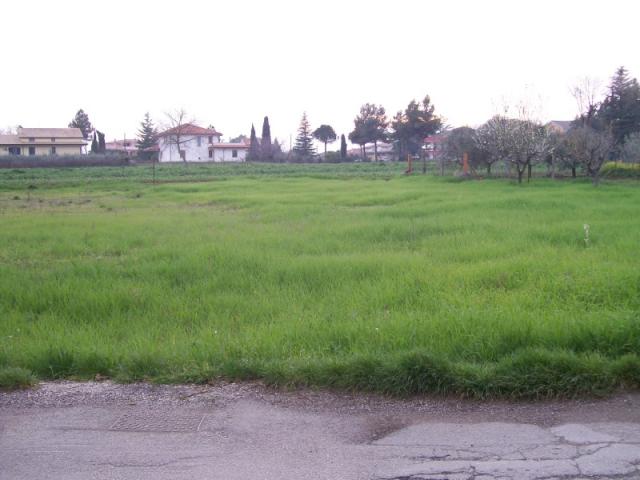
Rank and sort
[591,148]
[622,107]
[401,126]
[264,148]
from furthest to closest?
[264,148]
[401,126]
[622,107]
[591,148]

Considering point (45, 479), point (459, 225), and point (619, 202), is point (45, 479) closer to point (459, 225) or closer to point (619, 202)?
point (459, 225)

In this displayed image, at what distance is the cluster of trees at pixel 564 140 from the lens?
25258 mm

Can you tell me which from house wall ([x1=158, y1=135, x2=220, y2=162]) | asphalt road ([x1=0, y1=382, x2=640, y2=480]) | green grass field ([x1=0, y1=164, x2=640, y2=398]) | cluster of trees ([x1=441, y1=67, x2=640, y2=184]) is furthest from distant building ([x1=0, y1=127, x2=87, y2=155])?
asphalt road ([x1=0, y1=382, x2=640, y2=480])

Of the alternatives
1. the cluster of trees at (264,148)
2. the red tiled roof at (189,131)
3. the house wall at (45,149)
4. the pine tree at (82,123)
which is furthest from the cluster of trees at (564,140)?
the pine tree at (82,123)

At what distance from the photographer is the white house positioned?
7088cm

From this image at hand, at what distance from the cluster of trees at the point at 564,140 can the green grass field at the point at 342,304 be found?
12831 millimetres

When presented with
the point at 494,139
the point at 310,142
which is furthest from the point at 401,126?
the point at 494,139

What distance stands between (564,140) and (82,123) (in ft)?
259

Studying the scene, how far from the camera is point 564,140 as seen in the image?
27.5 m

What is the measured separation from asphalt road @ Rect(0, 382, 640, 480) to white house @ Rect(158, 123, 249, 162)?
65078mm

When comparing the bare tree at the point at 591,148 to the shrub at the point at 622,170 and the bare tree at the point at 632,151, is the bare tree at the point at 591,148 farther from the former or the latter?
the shrub at the point at 622,170

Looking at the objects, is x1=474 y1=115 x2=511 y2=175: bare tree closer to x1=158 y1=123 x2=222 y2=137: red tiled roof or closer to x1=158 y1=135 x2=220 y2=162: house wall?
x1=158 y1=123 x2=222 y2=137: red tiled roof

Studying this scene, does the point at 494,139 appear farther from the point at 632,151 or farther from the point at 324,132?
the point at 324,132

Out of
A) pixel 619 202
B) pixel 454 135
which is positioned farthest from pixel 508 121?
pixel 619 202
